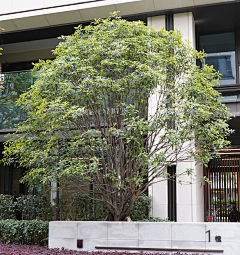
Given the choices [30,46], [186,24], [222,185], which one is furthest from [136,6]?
[222,185]

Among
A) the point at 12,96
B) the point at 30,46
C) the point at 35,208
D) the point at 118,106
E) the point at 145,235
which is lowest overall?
the point at 145,235

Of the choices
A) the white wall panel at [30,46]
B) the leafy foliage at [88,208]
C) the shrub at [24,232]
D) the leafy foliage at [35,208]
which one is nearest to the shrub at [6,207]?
the leafy foliage at [35,208]

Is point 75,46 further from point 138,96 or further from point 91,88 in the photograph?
point 138,96

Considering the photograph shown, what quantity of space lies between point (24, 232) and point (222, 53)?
30.1ft

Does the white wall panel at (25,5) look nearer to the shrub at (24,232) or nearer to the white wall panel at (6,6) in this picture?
the white wall panel at (6,6)

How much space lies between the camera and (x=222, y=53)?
12.5 m

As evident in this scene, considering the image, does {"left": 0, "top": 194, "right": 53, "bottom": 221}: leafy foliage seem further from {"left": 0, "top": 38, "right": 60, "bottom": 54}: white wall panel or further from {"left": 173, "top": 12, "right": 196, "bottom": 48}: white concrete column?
{"left": 173, "top": 12, "right": 196, "bottom": 48}: white concrete column

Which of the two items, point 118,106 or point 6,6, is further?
point 6,6

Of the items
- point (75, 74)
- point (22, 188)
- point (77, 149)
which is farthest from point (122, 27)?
point (22, 188)

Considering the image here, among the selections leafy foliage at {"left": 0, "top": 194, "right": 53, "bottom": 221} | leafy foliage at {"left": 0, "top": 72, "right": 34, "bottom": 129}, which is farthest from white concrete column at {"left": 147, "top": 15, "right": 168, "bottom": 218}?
leafy foliage at {"left": 0, "top": 72, "right": 34, "bottom": 129}

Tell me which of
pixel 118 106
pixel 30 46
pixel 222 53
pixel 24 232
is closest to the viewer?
pixel 118 106

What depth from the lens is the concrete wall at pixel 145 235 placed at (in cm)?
793

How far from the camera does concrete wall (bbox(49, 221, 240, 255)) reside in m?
7.93

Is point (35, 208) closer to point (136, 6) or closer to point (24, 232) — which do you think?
point (24, 232)
